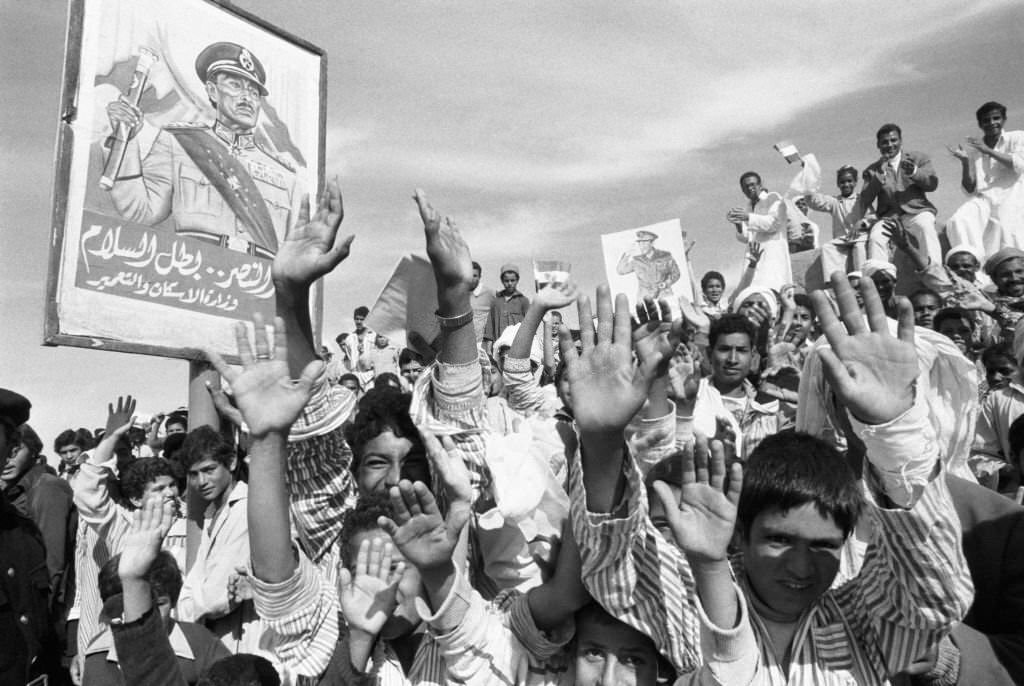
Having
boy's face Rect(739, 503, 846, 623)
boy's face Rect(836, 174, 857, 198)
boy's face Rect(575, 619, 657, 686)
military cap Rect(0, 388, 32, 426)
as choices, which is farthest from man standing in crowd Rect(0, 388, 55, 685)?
boy's face Rect(836, 174, 857, 198)

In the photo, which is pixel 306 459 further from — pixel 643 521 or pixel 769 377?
pixel 769 377

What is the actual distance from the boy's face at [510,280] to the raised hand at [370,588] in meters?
8.08

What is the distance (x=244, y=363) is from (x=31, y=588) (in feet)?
7.78

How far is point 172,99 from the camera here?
5.14m

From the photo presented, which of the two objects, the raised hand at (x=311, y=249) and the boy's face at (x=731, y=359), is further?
the boy's face at (x=731, y=359)

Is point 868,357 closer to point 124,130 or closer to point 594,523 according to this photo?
point 594,523

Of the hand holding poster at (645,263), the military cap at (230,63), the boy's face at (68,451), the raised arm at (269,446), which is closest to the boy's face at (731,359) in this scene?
the hand holding poster at (645,263)

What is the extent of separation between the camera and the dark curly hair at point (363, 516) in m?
2.60

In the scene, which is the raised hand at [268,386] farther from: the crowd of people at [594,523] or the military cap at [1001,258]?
the military cap at [1001,258]

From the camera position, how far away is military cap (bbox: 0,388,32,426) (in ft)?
12.5

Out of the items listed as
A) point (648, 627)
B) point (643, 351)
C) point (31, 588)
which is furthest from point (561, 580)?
point (31, 588)

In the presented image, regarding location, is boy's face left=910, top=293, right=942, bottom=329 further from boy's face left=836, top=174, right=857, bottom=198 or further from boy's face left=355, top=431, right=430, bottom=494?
boy's face left=836, top=174, right=857, bottom=198

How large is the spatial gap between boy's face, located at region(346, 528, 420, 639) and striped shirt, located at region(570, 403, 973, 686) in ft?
1.87

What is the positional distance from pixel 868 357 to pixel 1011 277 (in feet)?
18.9
